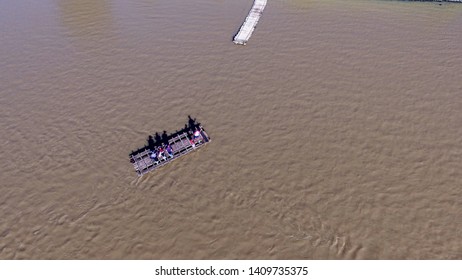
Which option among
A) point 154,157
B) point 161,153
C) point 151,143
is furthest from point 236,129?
point 154,157

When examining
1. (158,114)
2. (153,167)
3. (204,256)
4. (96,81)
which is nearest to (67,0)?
(96,81)

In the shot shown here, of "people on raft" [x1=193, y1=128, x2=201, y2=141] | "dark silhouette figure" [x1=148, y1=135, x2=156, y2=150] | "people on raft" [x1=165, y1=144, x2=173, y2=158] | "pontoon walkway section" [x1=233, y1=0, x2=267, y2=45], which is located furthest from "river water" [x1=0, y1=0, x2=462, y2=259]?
"people on raft" [x1=193, y1=128, x2=201, y2=141]

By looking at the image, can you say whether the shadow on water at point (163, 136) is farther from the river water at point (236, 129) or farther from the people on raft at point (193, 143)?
the people on raft at point (193, 143)

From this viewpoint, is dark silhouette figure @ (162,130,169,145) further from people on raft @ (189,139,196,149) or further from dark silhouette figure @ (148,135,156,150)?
people on raft @ (189,139,196,149)

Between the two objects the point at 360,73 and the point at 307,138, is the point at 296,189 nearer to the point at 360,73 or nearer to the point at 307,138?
the point at 307,138

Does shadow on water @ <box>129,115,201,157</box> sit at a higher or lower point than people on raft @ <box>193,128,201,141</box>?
higher

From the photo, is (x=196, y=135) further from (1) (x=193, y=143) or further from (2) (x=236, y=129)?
(2) (x=236, y=129)

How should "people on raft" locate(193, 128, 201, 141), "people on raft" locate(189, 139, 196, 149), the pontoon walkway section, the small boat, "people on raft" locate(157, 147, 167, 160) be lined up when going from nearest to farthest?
the small boat, "people on raft" locate(157, 147, 167, 160), "people on raft" locate(189, 139, 196, 149), "people on raft" locate(193, 128, 201, 141), the pontoon walkway section
